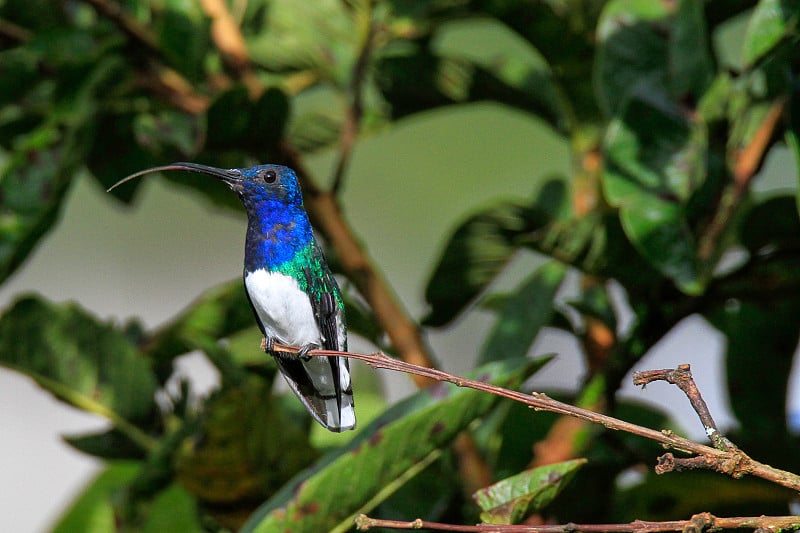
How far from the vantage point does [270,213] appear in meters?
1.39

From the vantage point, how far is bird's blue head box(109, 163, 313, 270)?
133cm

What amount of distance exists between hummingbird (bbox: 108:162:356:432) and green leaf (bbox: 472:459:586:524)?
0.21 m

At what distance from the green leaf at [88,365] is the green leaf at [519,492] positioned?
69cm

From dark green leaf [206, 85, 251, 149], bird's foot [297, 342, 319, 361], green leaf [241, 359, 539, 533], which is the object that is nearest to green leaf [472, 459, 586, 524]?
green leaf [241, 359, 539, 533]

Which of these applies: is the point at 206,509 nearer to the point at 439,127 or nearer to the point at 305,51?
the point at 305,51

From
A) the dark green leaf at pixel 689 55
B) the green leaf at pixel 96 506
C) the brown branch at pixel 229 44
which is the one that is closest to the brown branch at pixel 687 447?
the dark green leaf at pixel 689 55

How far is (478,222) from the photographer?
175 cm

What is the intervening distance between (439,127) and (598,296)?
270cm

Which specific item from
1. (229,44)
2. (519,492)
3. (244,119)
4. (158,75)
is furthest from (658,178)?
(158,75)

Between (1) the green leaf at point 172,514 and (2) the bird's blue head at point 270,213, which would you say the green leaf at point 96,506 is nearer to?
(1) the green leaf at point 172,514

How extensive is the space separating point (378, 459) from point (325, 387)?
0.44 feet

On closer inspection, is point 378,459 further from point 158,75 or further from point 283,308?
point 158,75

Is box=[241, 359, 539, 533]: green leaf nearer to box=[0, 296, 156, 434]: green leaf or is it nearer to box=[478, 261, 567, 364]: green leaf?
box=[478, 261, 567, 364]: green leaf

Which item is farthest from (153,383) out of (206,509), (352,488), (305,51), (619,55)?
(619,55)
